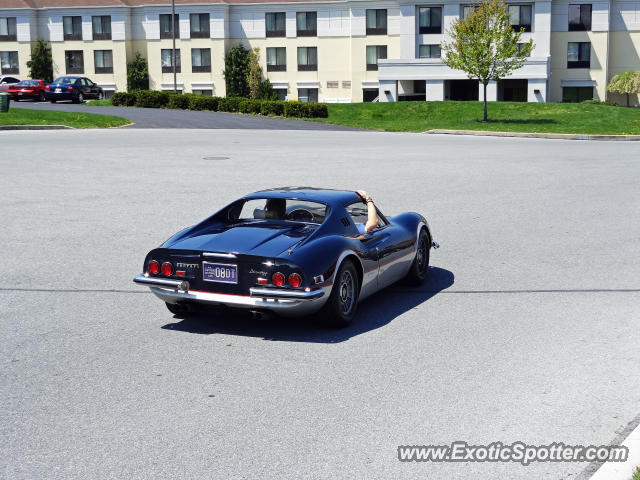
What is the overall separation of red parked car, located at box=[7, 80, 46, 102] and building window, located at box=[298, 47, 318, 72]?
23937 mm

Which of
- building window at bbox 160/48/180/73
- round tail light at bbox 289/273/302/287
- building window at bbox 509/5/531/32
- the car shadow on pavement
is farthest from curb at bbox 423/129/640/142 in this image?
building window at bbox 160/48/180/73

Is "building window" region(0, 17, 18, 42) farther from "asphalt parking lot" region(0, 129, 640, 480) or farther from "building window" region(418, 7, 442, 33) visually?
"asphalt parking lot" region(0, 129, 640, 480)

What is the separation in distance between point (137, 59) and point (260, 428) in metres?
73.4

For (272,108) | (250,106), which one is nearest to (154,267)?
(272,108)

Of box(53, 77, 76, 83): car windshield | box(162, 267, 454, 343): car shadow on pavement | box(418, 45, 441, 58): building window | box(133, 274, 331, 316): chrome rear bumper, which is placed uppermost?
box(418, 45, 441, 58): building window

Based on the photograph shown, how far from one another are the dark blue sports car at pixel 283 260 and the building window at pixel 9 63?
246 feet

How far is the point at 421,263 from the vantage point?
10680 mm

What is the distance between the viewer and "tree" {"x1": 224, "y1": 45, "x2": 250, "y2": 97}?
7369 cm

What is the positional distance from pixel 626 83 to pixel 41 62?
47.7m

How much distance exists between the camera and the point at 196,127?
4075cm

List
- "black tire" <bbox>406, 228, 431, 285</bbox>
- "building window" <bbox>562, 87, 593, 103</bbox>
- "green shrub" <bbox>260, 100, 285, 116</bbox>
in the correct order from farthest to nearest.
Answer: "building window" <bbox>562, 87, 593, 103</bbox>
"green shrub" <bbox>260, 100, 285, 116</bbox>
"black tire" <bbox>406, 228, 431, 285</bbox>

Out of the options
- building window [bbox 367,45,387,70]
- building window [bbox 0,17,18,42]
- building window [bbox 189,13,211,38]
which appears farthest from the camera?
building window [bbox 0,17,18,42]

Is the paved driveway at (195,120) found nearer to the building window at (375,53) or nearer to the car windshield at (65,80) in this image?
the car windshield at (65,80)

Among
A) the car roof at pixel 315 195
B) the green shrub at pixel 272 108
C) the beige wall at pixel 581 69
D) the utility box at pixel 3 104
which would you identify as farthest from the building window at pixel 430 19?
the car roof at pixel 315 195
